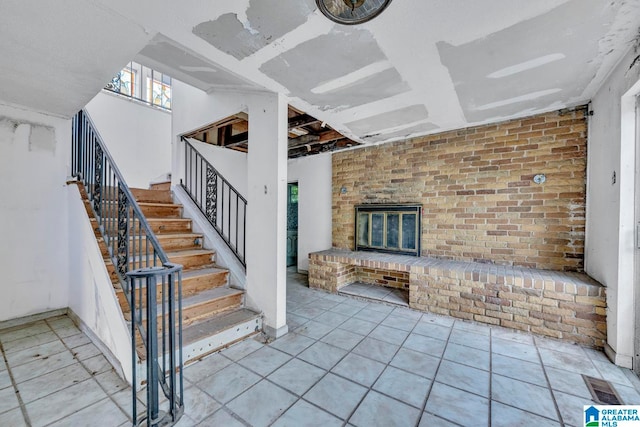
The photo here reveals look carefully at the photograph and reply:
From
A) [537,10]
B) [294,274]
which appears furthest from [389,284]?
[537,10]

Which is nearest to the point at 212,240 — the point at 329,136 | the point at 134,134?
the point at 329,136

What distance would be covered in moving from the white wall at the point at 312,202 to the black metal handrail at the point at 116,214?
2.78m

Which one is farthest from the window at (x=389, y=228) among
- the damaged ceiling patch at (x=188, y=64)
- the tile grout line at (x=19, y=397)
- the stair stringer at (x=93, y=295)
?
the tile grout line at (x=19, y=397)

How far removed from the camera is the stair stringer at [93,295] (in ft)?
6.32

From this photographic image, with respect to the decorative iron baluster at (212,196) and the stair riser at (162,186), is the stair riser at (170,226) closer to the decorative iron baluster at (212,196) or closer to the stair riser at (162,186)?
the decorative iron baluster at (212,196)

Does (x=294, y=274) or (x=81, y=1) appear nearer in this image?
(x=81, y=1)

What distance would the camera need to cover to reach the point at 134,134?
208 inches

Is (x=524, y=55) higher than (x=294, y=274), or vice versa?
(x=524, y=55)

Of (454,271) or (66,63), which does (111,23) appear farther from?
(454,271)

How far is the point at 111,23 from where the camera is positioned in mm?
1572

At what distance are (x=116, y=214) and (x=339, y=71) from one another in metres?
2.76

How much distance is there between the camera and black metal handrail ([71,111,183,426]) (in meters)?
1.75

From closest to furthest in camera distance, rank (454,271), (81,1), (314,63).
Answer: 1. (81,1)
2. (314,63)
3. (454,271)

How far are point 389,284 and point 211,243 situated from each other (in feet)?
9.32
